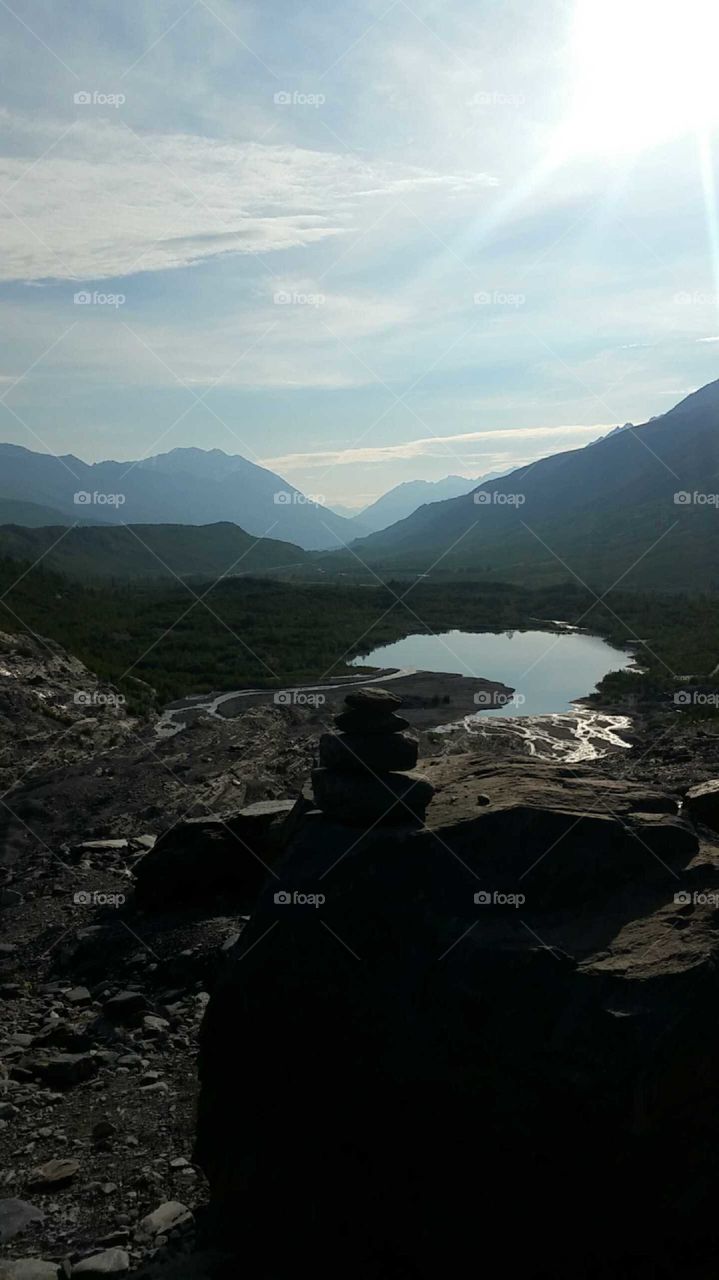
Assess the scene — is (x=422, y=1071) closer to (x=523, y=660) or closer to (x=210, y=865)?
(x=210, y=865)

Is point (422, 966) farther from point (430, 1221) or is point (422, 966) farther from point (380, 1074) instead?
point (430, 1221)

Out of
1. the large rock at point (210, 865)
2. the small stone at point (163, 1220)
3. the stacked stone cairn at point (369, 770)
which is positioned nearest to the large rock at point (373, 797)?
the stacked stone cairn at point (369, 770)

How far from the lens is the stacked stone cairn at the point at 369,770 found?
1064cm

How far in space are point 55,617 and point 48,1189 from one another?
49.0 metres

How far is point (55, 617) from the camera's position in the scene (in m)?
55.7

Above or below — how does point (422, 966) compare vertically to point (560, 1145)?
above

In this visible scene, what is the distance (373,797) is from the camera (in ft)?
34.9

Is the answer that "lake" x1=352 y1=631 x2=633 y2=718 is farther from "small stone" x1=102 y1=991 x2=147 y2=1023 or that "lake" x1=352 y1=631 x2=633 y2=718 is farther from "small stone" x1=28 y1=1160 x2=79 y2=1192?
"small stone" x1=28 y1=1160 x2=79 y2=1192

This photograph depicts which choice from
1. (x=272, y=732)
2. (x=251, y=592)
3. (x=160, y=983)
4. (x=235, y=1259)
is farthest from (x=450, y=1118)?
(x=251, y=592)

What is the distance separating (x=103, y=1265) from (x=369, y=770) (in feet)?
18.1

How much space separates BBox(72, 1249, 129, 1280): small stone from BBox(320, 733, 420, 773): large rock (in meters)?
5.36

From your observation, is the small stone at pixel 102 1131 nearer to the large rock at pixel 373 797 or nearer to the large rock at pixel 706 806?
the large rock at pixel 373 797

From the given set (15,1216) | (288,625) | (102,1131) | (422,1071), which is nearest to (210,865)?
(102,1131)

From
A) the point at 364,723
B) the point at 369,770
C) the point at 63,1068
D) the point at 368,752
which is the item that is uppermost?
the point at 364,723
